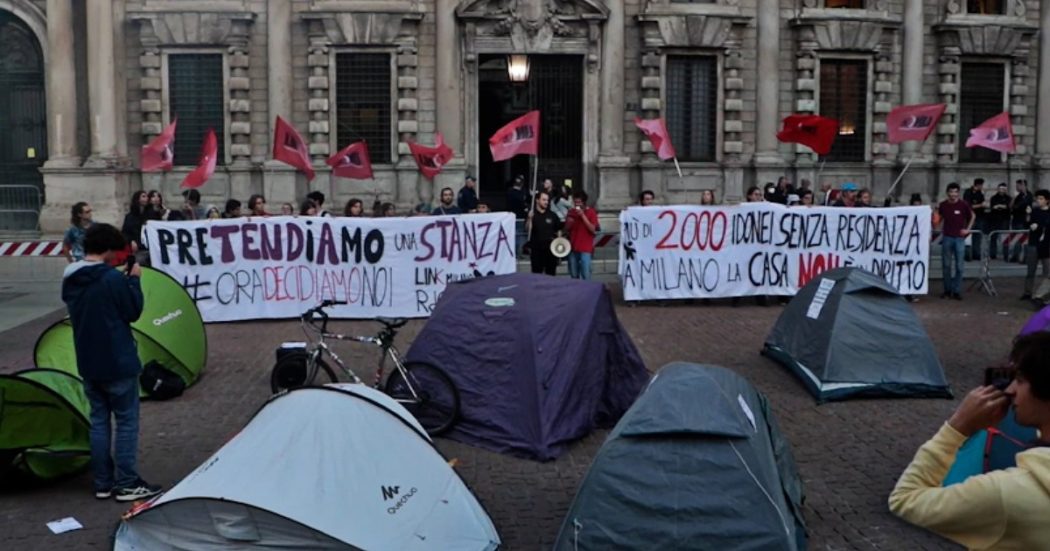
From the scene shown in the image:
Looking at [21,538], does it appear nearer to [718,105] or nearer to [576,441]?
[576,441]

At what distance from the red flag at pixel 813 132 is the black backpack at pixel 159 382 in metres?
12.8

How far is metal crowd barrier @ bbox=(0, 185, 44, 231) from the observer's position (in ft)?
81.3

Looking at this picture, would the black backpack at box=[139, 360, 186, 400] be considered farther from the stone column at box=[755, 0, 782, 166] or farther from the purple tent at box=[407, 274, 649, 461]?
the stone column at box=[755, 0, 782, 166]

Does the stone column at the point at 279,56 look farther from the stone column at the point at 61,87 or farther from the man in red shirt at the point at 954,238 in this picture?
the man in red shirt at the point at 954,238

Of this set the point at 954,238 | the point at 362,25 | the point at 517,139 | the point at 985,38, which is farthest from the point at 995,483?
the point at 985,38

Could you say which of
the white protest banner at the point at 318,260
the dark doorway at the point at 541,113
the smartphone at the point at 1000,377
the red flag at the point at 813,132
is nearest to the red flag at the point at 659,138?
the red flag at the point at 813,132

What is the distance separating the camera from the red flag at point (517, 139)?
19.7 m

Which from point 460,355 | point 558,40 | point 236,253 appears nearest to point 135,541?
point 460,355

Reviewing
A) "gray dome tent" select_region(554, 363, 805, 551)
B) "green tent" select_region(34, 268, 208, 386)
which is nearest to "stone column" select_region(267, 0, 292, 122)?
"green tent" select_region(34, 268, 208, 386)

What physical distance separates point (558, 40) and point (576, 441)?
16.8 metres

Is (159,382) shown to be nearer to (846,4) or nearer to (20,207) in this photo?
(20,207)

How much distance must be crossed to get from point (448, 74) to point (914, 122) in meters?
9.65

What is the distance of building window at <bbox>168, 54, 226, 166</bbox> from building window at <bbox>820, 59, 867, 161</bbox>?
13.4m

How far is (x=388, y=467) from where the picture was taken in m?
7.00
